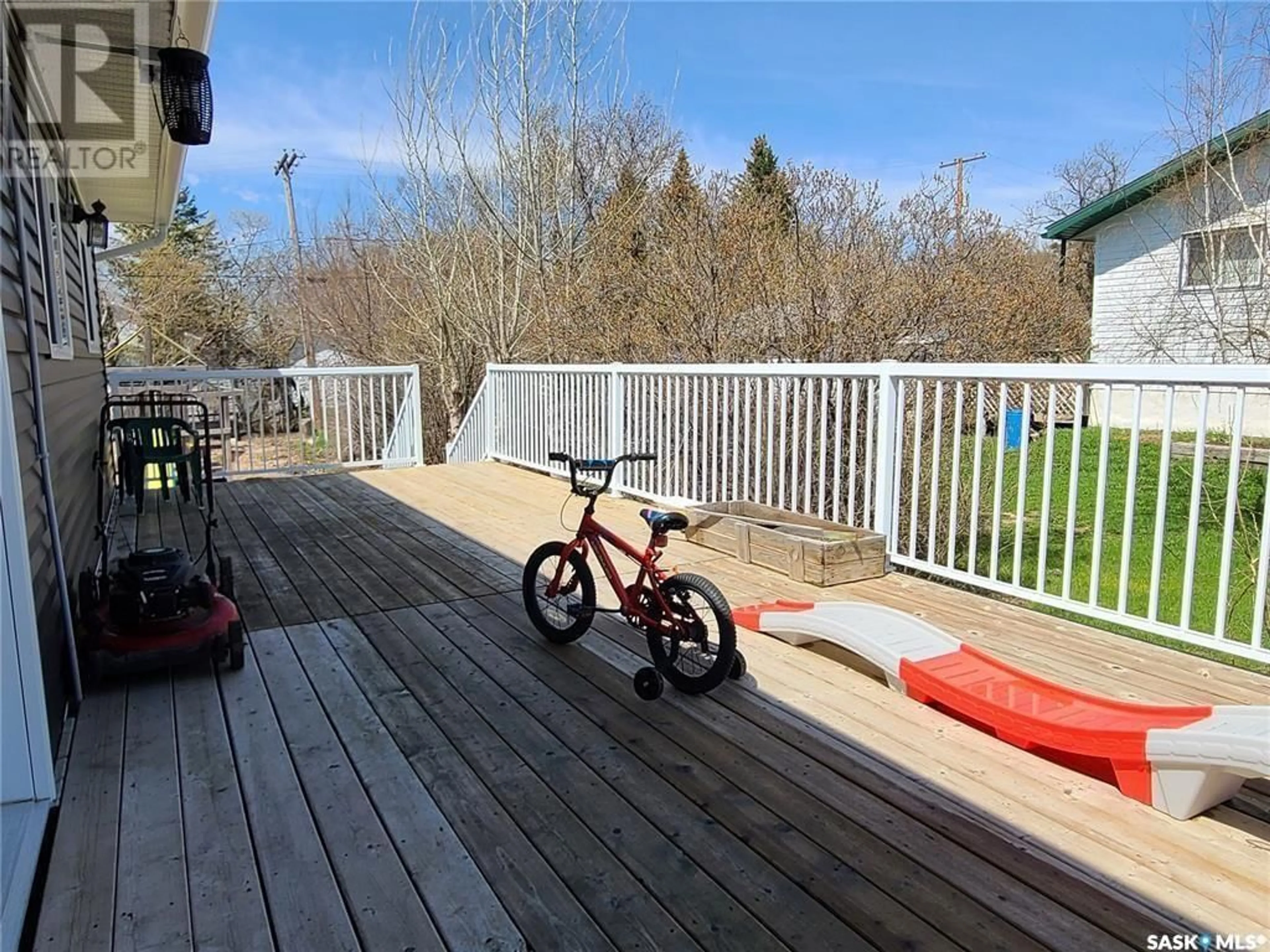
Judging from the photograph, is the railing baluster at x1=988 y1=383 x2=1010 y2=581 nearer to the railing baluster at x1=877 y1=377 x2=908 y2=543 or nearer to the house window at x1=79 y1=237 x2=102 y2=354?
the railing baluster at x1=877 y1=377 x2=908 y2=543

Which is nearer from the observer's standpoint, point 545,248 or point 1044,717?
point 1044,717

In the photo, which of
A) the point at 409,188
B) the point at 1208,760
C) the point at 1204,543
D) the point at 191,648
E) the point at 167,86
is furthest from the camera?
the point at 409,188

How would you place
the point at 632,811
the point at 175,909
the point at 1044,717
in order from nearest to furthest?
the point at 175,909 → the point at 632,811 → the point at 1044,717

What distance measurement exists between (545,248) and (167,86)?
23.7 ft

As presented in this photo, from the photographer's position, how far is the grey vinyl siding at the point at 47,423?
2332 millimetres

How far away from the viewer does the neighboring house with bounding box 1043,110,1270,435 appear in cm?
621

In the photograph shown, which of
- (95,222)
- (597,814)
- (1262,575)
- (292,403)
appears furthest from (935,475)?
(292,403)

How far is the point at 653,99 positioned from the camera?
11703 millimetres

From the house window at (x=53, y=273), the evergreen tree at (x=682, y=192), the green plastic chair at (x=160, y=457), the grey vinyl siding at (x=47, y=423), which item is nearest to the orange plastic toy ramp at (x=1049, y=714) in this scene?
the grey vinyl siding at (x=47, y=423)

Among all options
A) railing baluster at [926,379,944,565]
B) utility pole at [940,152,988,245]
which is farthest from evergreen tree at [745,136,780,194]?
railing baluster at [926,379,944,565]

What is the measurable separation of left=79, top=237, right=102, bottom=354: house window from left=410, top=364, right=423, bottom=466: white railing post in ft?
8.40

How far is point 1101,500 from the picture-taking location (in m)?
2.93

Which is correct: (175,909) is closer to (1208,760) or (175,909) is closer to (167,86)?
(1208,760)

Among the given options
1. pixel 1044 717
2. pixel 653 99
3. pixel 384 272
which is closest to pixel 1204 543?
pixel 1044 717
